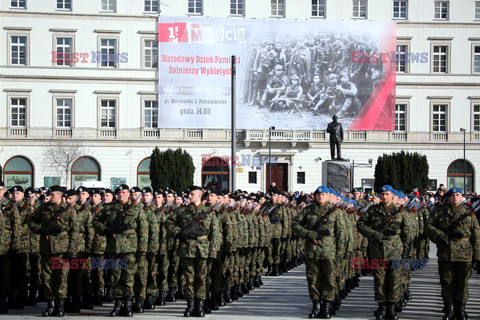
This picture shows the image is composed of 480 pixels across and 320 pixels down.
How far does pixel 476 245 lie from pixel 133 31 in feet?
156

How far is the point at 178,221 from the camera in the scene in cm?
1294

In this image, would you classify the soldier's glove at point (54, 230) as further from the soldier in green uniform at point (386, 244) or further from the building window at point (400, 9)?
the building window at point (400, 9)

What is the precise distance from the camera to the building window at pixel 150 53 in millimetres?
57344

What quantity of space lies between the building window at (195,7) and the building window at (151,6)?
→ 7.83ft

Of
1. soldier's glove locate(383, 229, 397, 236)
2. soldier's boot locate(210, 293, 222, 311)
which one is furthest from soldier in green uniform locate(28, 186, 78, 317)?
soldier's glove locate(383, 229, 397, 236)

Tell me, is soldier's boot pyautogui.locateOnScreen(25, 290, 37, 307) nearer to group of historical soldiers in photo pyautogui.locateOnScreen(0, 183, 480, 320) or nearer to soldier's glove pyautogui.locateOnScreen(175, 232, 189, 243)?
group of historical soldiers in photo pyautogui.locateOnScreen(0, 183, 480, 320)

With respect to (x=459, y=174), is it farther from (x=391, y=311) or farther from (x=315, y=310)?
(x=315, y=310)

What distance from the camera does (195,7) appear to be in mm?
57719

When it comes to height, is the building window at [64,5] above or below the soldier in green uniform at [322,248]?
above

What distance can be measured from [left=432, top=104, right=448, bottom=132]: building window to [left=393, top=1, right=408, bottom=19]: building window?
292 inches

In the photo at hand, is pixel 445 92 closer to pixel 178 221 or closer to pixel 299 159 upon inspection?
pixel 299 159

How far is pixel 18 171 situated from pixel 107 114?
301 inches

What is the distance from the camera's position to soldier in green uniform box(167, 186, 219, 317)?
41.5 feet

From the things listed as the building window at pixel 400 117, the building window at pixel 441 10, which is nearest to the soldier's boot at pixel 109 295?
the building window at pixel 400 117
